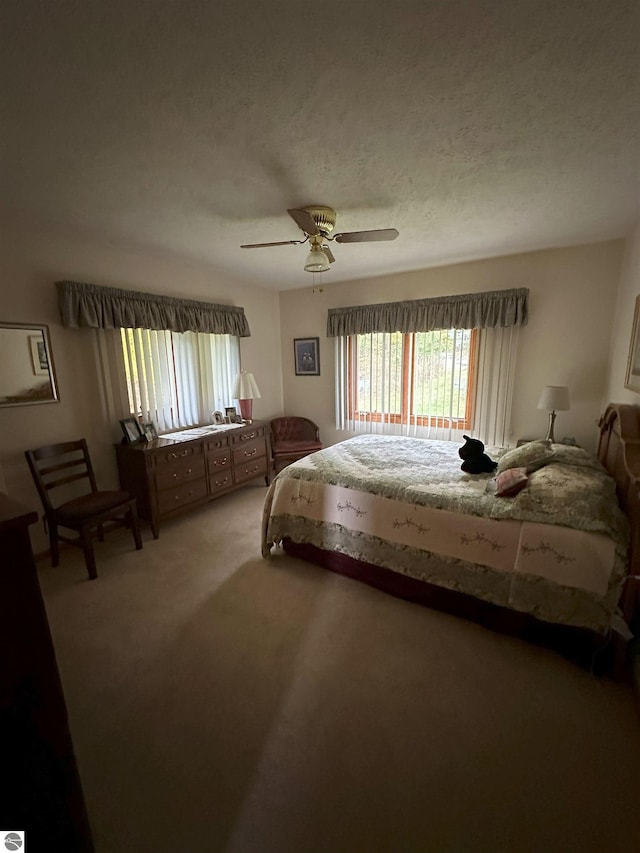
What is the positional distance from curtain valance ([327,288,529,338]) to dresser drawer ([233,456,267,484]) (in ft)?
6.06

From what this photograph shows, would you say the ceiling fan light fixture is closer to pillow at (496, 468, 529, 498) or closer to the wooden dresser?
pillow at (496, 468, 529, 498)

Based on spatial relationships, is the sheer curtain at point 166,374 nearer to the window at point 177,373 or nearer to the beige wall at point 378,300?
the window at point 177,373

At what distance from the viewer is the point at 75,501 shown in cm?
273

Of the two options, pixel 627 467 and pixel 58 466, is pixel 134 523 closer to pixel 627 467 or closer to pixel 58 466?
pixel 58 466

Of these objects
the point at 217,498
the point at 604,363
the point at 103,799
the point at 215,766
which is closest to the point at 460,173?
the point at 604,363

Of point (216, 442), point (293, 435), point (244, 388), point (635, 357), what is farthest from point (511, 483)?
point (293, 435)

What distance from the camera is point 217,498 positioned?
12.9 feet

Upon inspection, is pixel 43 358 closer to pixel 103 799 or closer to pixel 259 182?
pixel 259 182

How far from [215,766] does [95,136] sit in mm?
2666

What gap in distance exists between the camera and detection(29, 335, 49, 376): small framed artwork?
106 inches

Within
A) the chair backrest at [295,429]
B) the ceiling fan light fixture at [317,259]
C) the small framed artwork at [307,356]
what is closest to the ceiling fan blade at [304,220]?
the ceiling fan light fixture at [317,259]

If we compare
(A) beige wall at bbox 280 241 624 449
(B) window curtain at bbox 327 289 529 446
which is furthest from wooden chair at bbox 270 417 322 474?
(A) beige wall at bbox 280 241 624 449

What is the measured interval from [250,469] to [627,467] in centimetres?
328

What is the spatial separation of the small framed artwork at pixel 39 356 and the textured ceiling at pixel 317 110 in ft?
2.77
